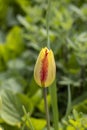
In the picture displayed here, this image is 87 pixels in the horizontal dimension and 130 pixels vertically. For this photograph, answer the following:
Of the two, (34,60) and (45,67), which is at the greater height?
(34,60)

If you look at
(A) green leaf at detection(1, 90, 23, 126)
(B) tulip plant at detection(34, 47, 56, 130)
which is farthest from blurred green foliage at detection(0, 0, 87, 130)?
(B) tulip plant at detection(34, 47, 56, 130)

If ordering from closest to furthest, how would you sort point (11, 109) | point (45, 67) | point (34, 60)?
point (45, 67), point (11, 109), point (34, 60)

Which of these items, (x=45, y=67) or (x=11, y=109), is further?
(x=11, y=109)

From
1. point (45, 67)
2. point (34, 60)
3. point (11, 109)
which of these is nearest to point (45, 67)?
point (45, 67)

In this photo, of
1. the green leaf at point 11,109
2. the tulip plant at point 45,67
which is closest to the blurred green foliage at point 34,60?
the green leaf at point 11,109

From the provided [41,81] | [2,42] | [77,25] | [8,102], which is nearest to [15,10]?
[2,42]

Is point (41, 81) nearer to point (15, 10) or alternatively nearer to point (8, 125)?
point (8, 125)

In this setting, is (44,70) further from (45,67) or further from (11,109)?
(11,109)
